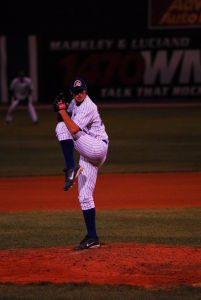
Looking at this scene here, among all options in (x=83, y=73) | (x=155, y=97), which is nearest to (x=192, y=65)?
(x=155, y=97)

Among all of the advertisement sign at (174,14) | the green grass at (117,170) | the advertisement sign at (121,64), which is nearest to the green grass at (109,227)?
the green grass at (117,170)

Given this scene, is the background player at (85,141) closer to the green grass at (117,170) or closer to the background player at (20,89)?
the green grass at (117,170)

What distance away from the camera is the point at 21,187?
14047mm

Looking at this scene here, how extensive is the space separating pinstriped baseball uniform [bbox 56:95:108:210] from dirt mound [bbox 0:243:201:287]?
65 cm

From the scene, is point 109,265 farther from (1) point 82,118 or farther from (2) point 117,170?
(2) point 117,170

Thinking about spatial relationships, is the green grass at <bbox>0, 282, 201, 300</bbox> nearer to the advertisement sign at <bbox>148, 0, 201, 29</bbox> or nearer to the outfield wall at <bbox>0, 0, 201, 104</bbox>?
the outfield wall at <bbox>0, 0, 201, 104</bbox>

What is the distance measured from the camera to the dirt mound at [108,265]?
7191 mm

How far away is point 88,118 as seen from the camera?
7.95m

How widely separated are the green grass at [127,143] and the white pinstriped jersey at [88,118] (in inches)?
305

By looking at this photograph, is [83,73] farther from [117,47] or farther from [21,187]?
[21,187]

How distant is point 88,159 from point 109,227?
2.27 m

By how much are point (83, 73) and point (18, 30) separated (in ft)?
20.0

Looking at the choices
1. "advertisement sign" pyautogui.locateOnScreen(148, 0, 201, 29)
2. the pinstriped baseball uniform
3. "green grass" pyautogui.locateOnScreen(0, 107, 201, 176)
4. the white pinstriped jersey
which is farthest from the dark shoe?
"advertisement sign" pyautogui.locateOnScreen(148, 0, 201, 29)

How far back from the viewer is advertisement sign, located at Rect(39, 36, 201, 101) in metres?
35.2
